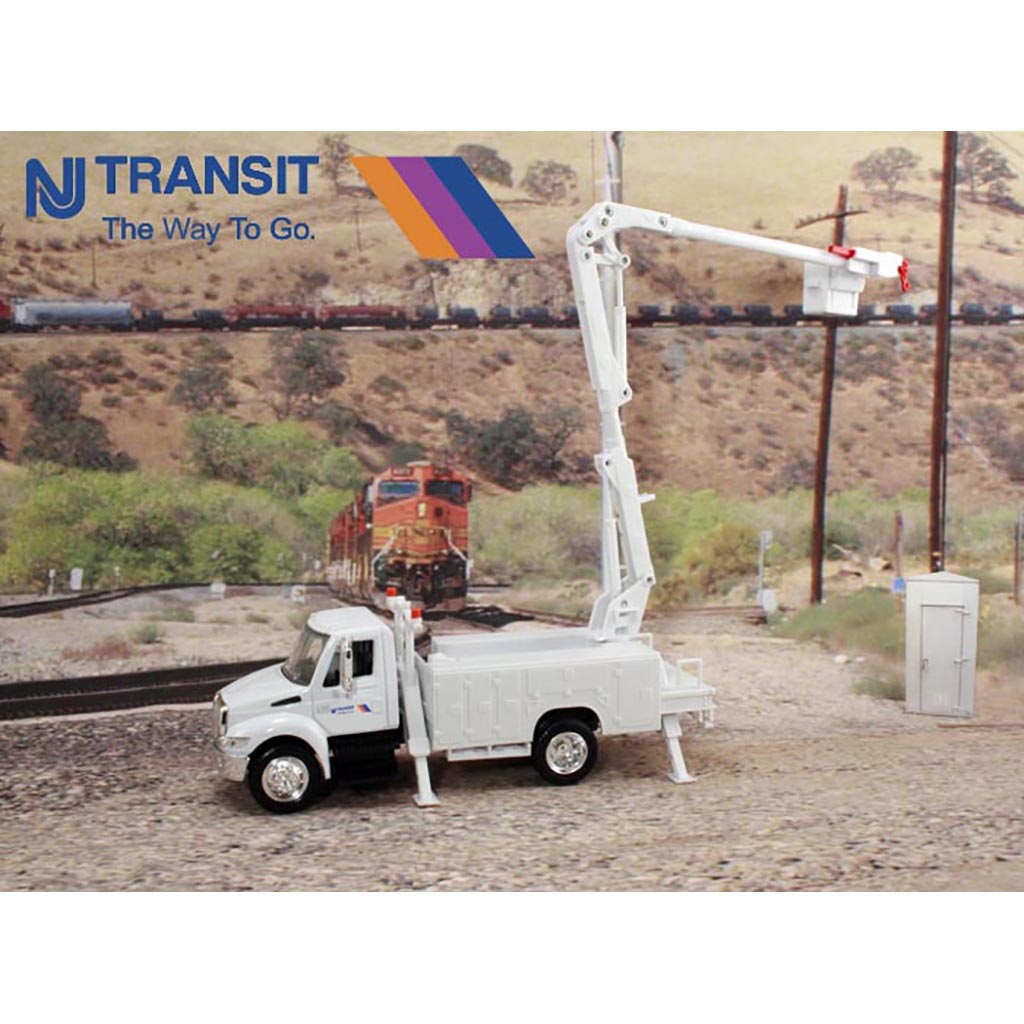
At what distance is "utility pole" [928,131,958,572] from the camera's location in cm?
1431

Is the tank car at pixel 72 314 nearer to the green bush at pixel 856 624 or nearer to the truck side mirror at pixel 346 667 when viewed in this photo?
the truck side mirror at pixel 346 667

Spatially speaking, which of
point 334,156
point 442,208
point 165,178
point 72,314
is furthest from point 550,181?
point 72,314

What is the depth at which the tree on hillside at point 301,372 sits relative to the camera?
14016 millimetres

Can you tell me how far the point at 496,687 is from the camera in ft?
34.0

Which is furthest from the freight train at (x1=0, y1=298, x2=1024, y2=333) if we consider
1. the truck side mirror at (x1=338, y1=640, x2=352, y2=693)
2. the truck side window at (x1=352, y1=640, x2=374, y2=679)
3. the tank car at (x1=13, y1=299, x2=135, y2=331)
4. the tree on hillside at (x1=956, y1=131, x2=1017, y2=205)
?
the truck side mirror at (x1=338, y1=640, x2=352, y2=693)

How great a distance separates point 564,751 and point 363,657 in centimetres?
187

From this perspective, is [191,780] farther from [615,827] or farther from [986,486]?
[986,486]

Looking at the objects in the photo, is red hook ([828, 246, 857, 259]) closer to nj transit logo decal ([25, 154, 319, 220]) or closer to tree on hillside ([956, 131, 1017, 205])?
tree on hillside ([956, 131, 1017, 205])

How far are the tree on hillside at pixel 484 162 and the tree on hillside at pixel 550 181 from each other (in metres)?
0.26

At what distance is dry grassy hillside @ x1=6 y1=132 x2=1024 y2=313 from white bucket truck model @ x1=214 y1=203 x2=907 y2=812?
273 cm

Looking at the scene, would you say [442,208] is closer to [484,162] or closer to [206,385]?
[484,162]

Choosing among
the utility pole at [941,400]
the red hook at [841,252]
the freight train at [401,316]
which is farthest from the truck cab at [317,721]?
the utility pole at [941,400]

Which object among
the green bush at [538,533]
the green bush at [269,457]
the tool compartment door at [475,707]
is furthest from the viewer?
the green bush at [538,533]

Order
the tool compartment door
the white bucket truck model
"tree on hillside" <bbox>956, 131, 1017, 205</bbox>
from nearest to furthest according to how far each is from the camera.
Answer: the white bucket truck model < the tool compartment door < "tree on hillside" <bbox>956, 131, 1017, 205</bbox>
